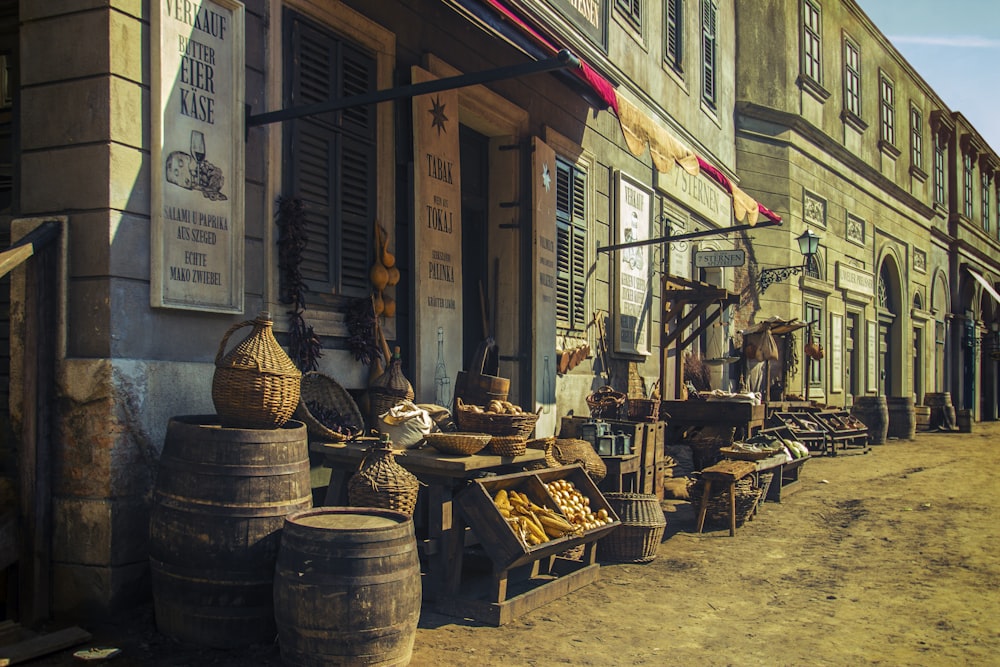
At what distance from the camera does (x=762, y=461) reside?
9.14 metres

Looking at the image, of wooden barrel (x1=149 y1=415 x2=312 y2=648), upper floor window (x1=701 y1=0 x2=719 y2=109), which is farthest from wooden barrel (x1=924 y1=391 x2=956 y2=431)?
wooden barrel (x1=149 y1=415 x2=312 y2=648)

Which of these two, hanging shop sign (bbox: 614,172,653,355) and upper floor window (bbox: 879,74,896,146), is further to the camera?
upper floor window (bbox: 879,74,896,146)

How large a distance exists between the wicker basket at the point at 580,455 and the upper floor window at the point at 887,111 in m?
18.9

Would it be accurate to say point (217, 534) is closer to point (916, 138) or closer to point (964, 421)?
point (964, 421)

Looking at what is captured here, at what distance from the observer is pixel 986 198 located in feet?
109

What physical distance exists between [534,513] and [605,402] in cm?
373

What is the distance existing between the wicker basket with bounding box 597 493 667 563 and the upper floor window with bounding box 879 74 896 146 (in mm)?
19409

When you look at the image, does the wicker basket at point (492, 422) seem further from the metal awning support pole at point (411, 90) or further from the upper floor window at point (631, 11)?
the upper floor window at point (631, 11)

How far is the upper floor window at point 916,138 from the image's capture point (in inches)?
1003

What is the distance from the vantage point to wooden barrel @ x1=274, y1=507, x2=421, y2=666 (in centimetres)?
387

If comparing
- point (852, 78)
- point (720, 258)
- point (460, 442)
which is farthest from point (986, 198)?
point (460, 442)

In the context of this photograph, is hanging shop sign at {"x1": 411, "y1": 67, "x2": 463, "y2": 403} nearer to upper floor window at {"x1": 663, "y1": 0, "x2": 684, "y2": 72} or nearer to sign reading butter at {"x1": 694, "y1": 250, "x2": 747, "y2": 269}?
sign reading butter at {"x1": 694, "y1": 250, "x2": 747, "y2": 269}

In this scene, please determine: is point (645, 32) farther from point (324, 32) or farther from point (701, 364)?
point (324, 32)

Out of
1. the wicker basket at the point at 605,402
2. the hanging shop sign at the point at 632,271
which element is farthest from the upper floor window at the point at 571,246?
the hanging shop sign at the point at 632,271
